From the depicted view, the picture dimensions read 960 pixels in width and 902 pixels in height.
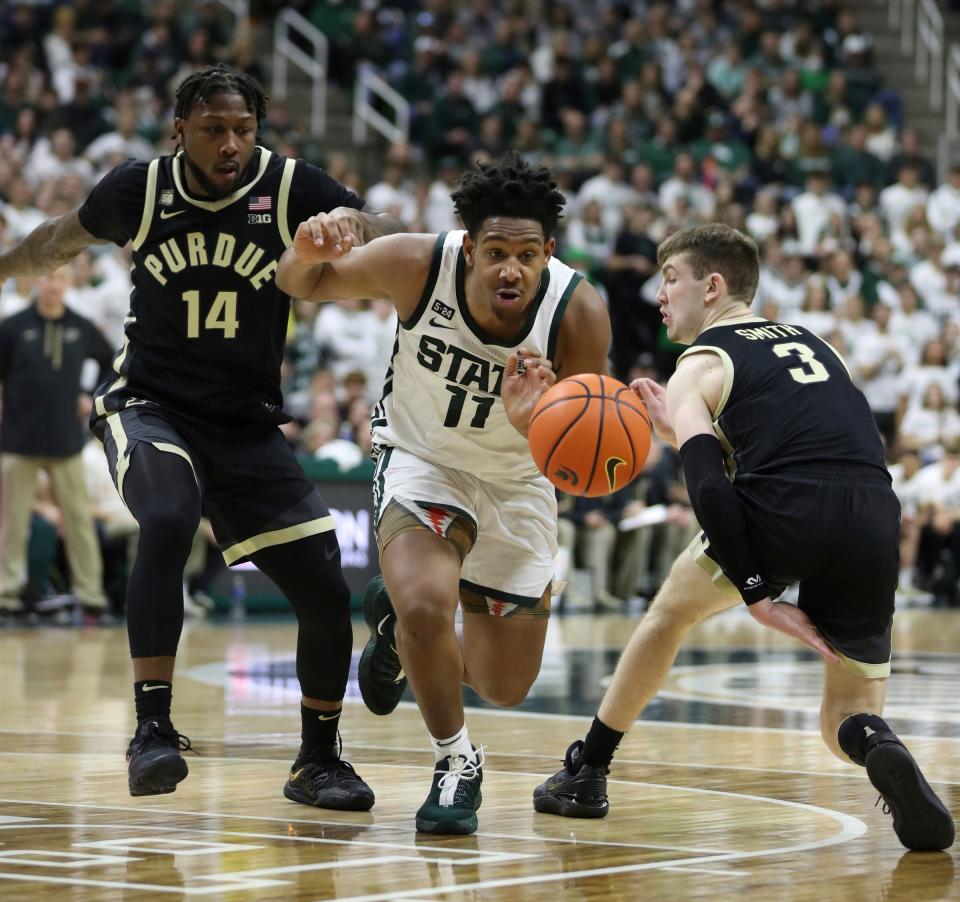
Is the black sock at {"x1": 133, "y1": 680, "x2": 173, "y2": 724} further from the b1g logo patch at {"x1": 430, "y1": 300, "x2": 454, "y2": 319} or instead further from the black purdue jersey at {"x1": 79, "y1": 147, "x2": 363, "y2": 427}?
the b1g logo patch at {"x1": 430, "y1": 300, "x2": 454, "y2": 319}

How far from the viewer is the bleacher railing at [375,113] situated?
73.9 ft

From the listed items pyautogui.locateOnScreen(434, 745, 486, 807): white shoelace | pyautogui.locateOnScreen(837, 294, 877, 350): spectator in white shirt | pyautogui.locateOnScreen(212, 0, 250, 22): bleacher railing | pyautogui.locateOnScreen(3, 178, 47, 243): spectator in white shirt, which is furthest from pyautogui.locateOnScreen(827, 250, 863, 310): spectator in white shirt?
pyautogui.locateOnScreen(434, 745, 486, 807): white shoelace

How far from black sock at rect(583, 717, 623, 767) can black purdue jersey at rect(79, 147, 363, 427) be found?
1513 millimetres

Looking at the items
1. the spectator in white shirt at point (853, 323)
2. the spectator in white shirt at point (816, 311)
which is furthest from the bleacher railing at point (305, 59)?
the spectator in white shirt at point (853, 323)

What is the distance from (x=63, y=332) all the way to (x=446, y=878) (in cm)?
958

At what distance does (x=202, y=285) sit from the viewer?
18.9ft

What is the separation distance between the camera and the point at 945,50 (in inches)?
1021

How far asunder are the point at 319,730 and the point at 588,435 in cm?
141

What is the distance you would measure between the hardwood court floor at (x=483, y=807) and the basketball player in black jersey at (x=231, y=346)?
0.65 metres

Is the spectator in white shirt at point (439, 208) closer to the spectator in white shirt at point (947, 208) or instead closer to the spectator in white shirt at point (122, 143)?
the spectator in white shirt at point (122, 143)

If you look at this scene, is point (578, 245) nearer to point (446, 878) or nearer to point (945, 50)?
point (945, 50)

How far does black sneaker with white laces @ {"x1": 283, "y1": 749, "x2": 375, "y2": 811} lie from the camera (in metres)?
5.43

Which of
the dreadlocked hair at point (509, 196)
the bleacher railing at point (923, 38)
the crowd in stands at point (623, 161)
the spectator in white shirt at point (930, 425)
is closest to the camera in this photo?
the dreadlocked hair at point (509, 196)

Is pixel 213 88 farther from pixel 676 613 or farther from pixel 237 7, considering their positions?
pixel 237 7
